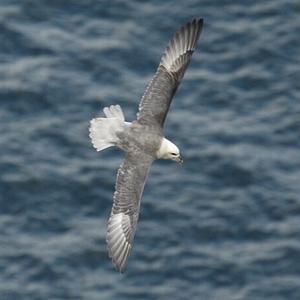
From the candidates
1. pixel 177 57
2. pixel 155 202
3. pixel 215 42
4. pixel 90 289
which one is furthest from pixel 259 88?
pixel 177 57

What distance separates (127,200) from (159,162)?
978 cm

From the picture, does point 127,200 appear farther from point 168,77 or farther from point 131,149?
point 168,77

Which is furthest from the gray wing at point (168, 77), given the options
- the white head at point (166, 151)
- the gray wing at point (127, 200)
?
the gray wing at point (127, 200)

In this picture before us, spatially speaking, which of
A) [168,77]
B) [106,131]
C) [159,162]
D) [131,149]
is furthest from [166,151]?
[159,162]

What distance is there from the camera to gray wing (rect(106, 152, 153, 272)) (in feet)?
68.8

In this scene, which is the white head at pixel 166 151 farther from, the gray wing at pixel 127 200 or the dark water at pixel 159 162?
the dark water at pixel 159 162

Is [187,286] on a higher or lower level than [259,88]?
A: lower

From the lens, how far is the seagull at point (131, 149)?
21016 millimetres

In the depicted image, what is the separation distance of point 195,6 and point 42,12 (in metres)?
4.11

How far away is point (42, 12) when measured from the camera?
33125mm

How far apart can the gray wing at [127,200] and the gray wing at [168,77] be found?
0.83 meters

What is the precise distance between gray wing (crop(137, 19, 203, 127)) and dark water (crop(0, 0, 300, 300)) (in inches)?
309

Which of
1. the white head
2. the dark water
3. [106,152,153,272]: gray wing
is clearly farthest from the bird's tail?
the dark water

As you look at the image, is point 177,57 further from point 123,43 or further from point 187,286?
point 123,43
